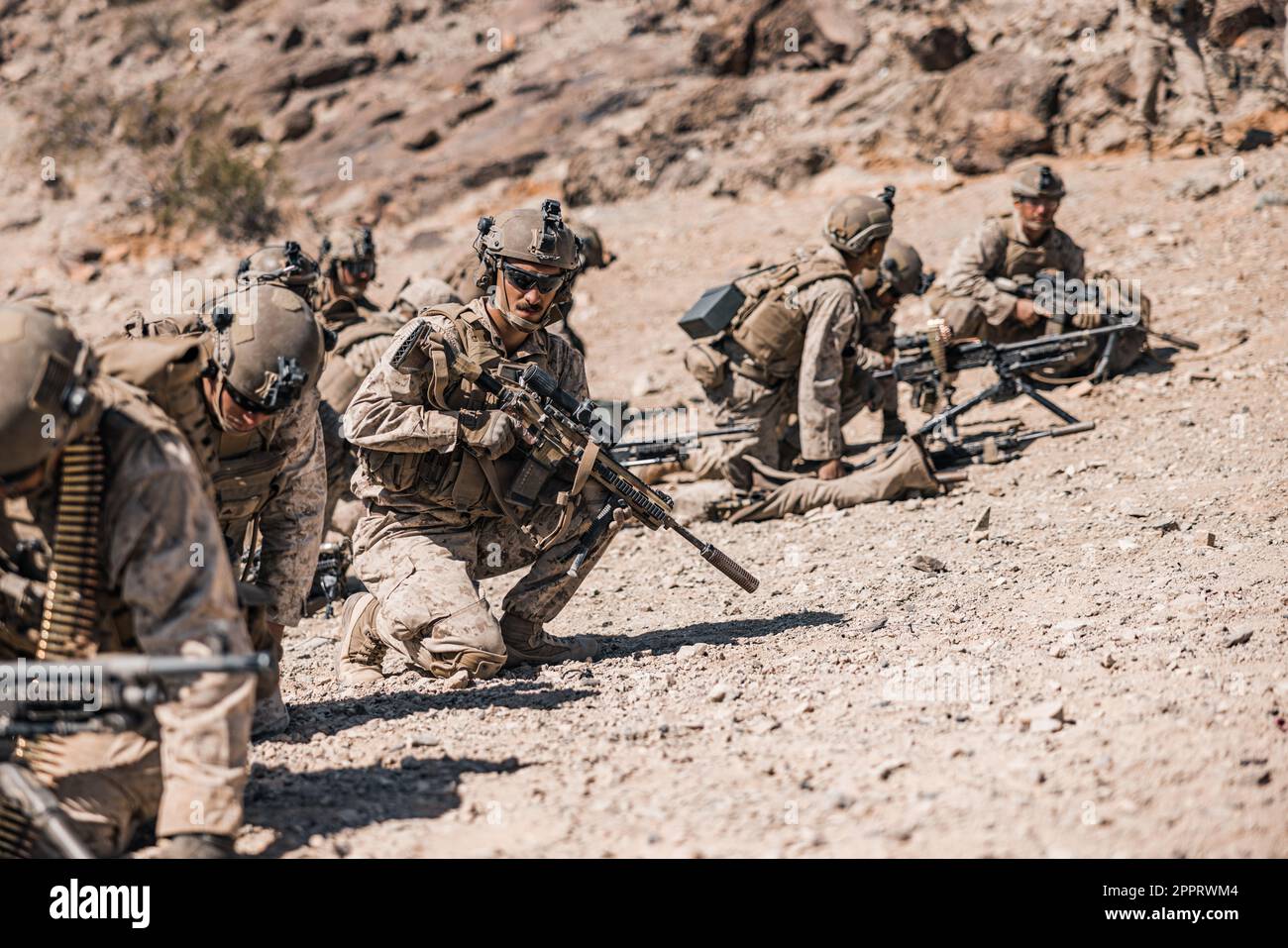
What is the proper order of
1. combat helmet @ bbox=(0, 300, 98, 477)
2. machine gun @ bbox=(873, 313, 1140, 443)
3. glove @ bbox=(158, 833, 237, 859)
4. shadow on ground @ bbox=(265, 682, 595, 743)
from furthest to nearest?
machine gun @ bbox=(873, 313, 1140, 443) → shadow on ground @ bbox=(265, 682, 595, 743) → glove @ bbox=(158, 833, 237, 859) → combat helmet @ bbox=(0, 300, 98, 477)

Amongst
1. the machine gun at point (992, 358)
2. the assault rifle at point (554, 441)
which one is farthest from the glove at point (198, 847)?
the machine gun at point (992, 358)

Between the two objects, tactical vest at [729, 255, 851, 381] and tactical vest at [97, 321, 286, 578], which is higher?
tactical vest at [97, 321, 286, 578]

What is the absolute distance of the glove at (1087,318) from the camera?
981cm

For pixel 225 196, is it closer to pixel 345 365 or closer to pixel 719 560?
pixel 345 365

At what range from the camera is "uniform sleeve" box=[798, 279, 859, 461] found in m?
8.25

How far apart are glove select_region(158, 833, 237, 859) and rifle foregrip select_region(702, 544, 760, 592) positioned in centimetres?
301

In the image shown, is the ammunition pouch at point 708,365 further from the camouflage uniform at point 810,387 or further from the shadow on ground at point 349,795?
the shadow on ground at point 349,795

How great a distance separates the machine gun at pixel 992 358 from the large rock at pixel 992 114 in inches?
250

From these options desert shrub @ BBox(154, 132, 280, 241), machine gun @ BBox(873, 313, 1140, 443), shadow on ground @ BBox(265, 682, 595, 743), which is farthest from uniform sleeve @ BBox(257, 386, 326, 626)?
desert shrub @ BBox(154, 132, 280, 241)

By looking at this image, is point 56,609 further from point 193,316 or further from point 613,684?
point 613,684

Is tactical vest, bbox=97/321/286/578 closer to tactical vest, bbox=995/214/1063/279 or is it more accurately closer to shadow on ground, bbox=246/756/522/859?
shadow on ground, bbox=246/756/522/859

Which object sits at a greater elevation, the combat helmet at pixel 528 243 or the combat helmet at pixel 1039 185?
the combat helmet at pixel 528 243

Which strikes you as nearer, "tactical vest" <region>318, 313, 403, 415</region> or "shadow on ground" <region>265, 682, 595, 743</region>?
"shadow on ground" <region>265, 682, 595, 743</region>
